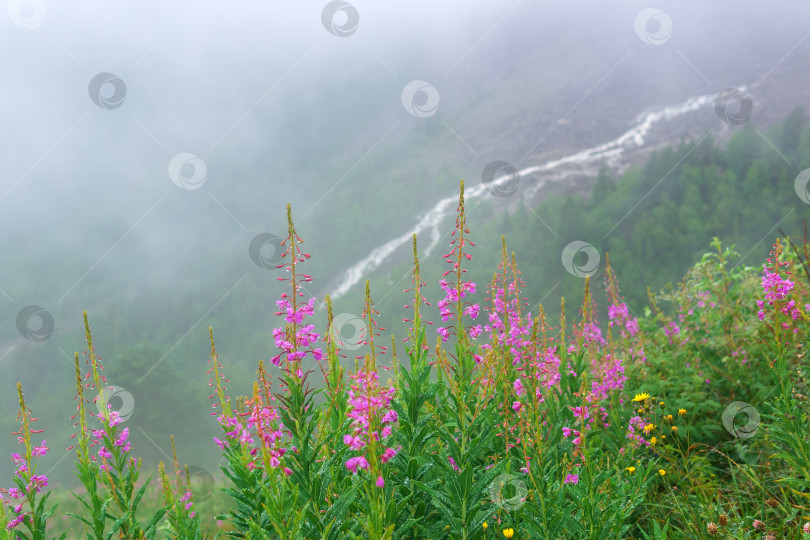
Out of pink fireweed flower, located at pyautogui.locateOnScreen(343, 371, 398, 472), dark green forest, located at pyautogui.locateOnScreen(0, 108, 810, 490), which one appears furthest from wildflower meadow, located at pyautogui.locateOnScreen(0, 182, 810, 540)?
dark green forest, located at pyautogui.locateOnScreen(0, 108, 810, 490)

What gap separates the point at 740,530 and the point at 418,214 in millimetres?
184909

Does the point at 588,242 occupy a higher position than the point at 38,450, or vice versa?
the point at 588,242

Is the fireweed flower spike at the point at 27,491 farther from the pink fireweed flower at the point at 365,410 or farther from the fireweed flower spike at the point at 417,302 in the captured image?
the fireweed flower spike at the point at 417,302

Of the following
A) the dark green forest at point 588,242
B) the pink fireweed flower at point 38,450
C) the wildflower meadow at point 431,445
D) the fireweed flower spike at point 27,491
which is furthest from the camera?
the dark green forest at point 588,242

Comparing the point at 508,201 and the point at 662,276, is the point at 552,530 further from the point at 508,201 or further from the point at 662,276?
the point at 508,201

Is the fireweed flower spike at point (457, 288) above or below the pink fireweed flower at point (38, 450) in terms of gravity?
above

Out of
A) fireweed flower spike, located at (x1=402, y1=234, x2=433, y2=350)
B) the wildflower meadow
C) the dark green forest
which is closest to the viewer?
the wildflower meadow

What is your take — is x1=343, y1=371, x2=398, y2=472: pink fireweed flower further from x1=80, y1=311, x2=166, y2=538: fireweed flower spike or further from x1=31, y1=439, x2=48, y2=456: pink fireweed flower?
x1=31, y1=439, x2=48, y2=456: pink fireweed flower

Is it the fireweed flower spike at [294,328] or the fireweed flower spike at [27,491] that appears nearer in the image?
the fireweed flower spike at [294,328]

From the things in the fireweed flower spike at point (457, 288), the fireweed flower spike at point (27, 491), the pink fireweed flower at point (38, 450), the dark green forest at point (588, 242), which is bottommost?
the fireweed flower spike at point (27, 491)

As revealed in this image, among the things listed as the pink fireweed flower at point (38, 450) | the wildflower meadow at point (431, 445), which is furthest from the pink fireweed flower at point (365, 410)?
the pink fireweed flower at point (38, 450)

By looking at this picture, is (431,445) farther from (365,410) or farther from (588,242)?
(588,242)

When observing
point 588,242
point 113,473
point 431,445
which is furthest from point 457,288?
point 588,242

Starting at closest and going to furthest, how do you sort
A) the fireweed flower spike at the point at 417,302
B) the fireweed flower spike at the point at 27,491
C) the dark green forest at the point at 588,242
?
1. the fireweed flower spike at the point at 417,302
2. the fireweed flower spike at the point at 27,491
3. the dark green forest at the point at 588,242
